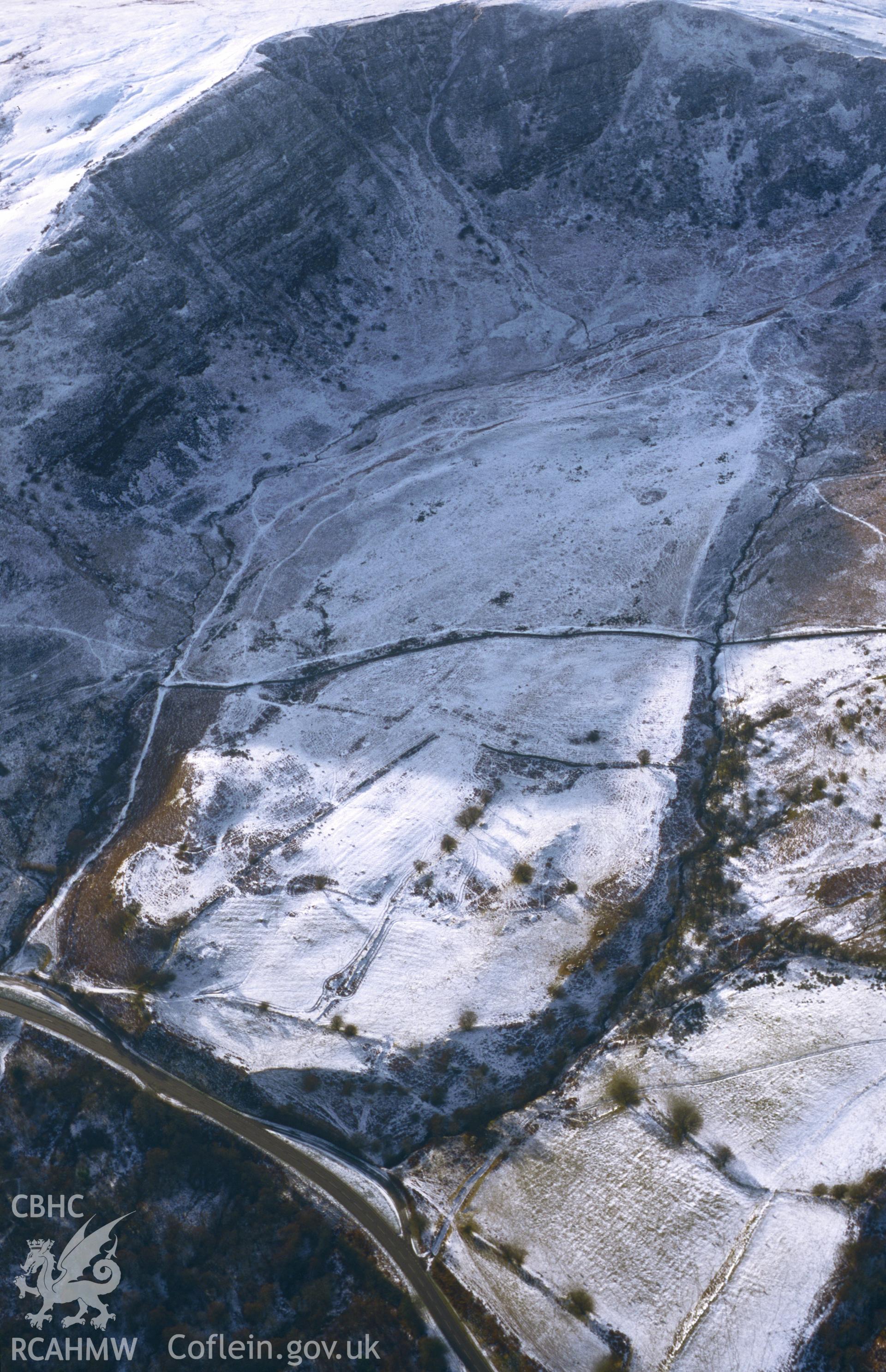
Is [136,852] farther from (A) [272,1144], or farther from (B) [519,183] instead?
(B) [519,183]

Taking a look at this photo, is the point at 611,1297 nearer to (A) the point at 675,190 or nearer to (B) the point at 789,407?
(B) the point at 789,407

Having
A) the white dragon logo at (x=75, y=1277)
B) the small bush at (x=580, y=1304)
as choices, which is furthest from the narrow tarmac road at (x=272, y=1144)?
the white dragon logo at (x=75, y=1277)

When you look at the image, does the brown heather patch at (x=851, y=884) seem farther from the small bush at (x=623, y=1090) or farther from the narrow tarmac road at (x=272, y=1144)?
the narrow tarmac road at (x=272, y=1144)

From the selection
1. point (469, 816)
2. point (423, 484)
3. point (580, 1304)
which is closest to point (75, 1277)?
point (580, 1304)

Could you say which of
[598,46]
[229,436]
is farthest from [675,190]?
[229,436]

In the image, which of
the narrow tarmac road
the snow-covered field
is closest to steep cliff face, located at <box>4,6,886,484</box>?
the narrow tarmac road

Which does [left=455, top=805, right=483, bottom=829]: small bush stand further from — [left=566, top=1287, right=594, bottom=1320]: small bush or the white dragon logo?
the white dragon logo
